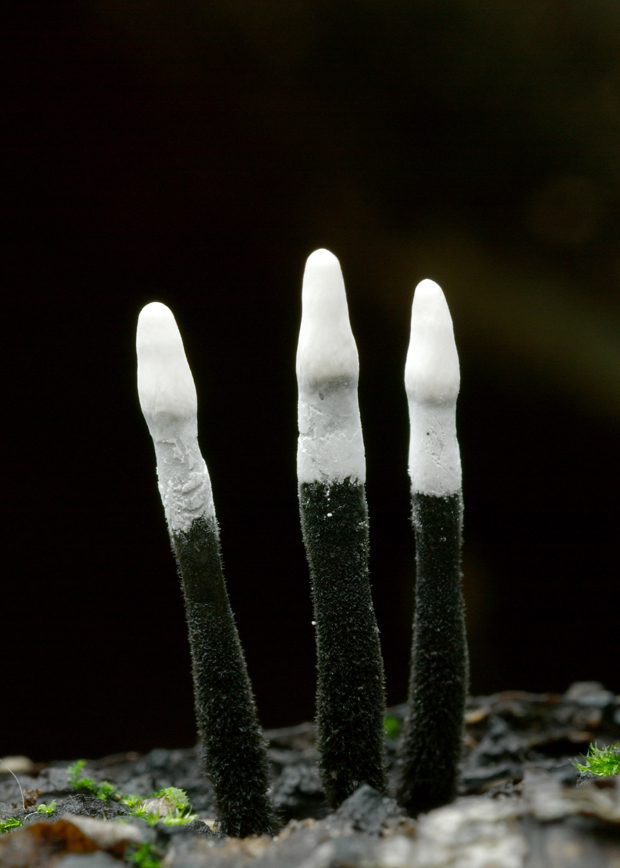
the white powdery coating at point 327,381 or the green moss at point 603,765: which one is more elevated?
the white powdery coating at point 327,381

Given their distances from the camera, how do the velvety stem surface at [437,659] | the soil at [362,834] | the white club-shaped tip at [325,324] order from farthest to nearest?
1. the velvety stem surface at [437,659]
2. the white club-shaped tip at [325,324]
3. the soil at [362,834]

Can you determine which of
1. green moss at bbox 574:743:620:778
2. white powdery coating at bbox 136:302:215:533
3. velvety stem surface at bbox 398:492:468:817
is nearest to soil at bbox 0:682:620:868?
green moss at bbox 574:743:620:778

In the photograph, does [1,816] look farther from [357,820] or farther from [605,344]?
[605,344]

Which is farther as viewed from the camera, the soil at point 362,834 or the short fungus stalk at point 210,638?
the short fungus stalk at point 210,638

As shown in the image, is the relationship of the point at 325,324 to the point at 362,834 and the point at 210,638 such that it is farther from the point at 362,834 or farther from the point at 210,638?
the point at 362,834

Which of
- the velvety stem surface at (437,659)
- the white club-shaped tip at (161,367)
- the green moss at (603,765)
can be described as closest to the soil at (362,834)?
the green moss at (603,765)

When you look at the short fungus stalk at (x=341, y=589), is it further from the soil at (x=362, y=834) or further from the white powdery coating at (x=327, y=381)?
the soil at (x=362, y=834)

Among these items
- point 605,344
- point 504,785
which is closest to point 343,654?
point 504,785


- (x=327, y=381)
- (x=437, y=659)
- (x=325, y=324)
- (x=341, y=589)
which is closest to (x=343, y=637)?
(x=341, y=589)
